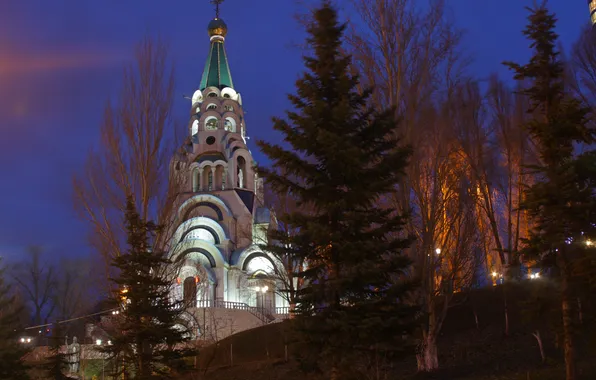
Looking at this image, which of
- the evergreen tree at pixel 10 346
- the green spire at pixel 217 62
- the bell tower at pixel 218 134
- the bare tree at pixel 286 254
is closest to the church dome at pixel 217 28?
the green spire at pixel 217 62

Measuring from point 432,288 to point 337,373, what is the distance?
20.6ft

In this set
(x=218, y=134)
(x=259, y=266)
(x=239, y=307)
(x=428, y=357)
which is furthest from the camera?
(x=218, y=134)

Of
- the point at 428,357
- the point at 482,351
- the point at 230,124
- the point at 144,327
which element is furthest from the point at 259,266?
the point at 144,327

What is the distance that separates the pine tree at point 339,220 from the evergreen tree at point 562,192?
8.16ft

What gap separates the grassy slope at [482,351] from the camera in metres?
13.8

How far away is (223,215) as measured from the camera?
4038 centimetres

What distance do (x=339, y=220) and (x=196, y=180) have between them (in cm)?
3372

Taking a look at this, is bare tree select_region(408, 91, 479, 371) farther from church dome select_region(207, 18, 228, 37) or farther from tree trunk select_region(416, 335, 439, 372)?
church dome select_region(207, 18, 228, 37)

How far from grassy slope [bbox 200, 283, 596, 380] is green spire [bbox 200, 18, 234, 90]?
1027 inches

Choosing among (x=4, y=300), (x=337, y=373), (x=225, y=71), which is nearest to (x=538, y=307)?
(x=337, y=373)

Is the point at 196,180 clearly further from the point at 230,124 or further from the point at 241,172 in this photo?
the point at 230,124

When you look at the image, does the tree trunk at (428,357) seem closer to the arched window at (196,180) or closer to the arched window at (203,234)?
the arched window at (203,234)

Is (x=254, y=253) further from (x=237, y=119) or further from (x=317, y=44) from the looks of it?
(x=317, y=44)

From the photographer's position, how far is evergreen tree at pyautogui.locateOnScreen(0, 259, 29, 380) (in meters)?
17.5
